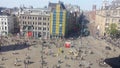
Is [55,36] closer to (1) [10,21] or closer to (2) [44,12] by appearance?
(2) [44,12]

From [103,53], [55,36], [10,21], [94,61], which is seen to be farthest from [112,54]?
[10,21]

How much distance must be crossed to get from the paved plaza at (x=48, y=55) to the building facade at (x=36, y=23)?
8661 mm

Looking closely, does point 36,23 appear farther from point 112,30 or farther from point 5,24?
point 112,30

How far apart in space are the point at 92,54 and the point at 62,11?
20158 mm

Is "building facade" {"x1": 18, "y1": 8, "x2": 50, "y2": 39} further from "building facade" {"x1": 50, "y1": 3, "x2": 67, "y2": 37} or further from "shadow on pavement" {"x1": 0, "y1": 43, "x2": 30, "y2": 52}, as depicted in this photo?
"shadow on pavement" {"x1": 0, "y1": 43, "x2": 30, "y2": 52}

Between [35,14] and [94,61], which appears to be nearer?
[94,61]

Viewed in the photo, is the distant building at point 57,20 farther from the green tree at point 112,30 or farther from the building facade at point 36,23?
the green tree at point 112,30

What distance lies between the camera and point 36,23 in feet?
231

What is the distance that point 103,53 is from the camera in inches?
2053

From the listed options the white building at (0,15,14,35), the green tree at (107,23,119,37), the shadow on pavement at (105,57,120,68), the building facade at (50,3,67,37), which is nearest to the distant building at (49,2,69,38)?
the building facade at (50,3,67,37)

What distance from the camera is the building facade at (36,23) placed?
69.2 m

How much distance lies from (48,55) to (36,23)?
24377 millimetres

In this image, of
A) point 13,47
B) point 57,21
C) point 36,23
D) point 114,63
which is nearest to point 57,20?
point 57,21

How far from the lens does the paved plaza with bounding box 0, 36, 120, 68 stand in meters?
40.1
